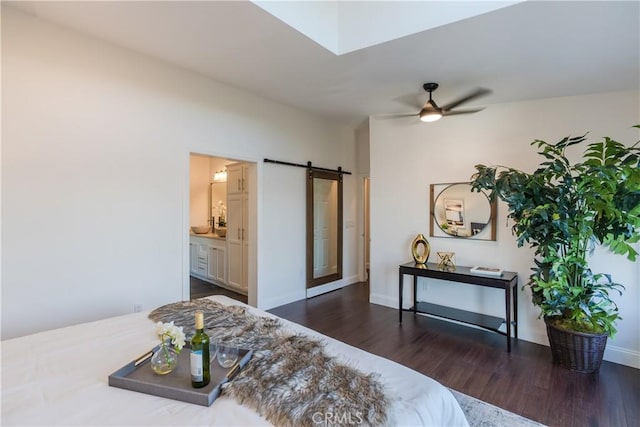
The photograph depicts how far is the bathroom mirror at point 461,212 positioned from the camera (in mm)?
3760

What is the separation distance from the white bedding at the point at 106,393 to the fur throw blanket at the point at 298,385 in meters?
0.06

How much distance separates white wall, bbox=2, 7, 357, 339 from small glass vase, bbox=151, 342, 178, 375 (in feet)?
5.90

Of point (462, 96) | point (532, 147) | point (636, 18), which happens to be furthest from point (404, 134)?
point (636, 18)

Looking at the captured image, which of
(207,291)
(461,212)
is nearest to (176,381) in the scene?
(461,212)

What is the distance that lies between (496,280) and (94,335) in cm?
349

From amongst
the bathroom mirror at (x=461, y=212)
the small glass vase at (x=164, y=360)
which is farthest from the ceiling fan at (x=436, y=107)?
the small glass vase at (x=164, y=360)

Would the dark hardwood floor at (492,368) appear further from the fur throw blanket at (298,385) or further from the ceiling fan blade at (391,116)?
the ceiling fan blade at (391,116)

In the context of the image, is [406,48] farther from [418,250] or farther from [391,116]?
[418,250]

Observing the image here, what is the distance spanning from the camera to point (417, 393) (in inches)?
50.6

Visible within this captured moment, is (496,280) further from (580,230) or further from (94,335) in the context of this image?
(94,335)

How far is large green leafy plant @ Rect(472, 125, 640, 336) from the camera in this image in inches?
96.9

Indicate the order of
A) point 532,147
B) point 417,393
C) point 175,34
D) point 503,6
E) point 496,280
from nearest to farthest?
point 417,393 → point 503,6 → point 175,34 → point 496,280 → point 532,147

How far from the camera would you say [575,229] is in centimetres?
267

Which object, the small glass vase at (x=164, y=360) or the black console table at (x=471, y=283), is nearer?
the small glass vase at (x=164, y=360)
